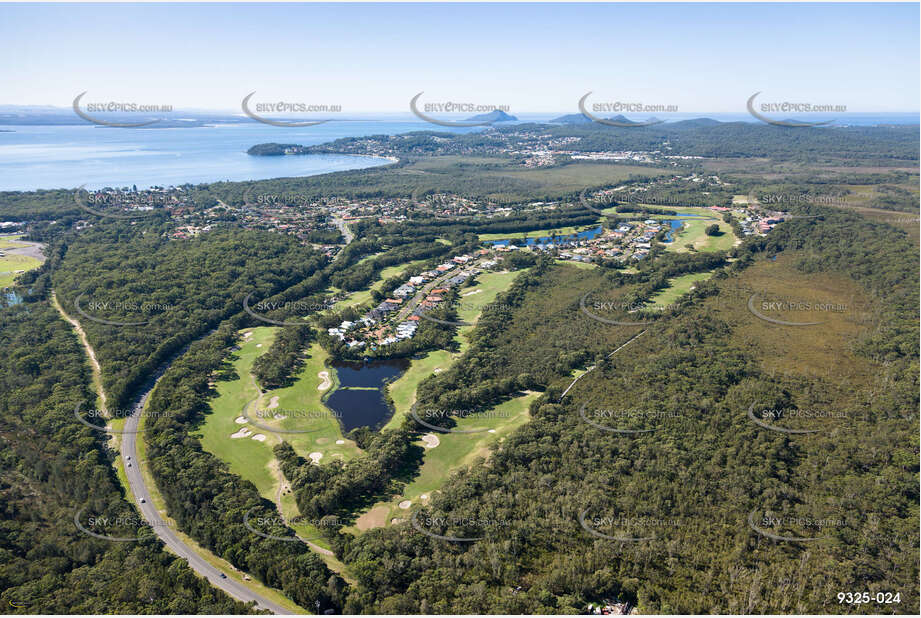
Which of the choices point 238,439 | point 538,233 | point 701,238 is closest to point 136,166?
point 538,233

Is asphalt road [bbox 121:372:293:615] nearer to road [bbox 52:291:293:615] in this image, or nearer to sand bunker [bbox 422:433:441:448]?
road [bbox 52:291:293:615]

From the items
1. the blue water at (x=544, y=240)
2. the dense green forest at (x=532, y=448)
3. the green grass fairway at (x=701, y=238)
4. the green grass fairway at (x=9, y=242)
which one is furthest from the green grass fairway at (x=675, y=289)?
the green grass fairway at (x=9, y=242)

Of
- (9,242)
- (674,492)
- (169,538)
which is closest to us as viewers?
(169,538)

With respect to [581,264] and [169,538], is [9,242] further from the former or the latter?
[581,264]

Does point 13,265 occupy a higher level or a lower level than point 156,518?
higher

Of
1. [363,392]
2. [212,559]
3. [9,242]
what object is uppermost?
[9,242]

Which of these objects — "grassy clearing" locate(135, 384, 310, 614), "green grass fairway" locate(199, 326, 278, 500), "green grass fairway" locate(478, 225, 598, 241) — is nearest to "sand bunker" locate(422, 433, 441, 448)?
"green grass fairway" locate(199, 326, 278, 500)

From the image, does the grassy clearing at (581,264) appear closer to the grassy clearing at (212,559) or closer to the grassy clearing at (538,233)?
the grassy clearing at (538,233)
